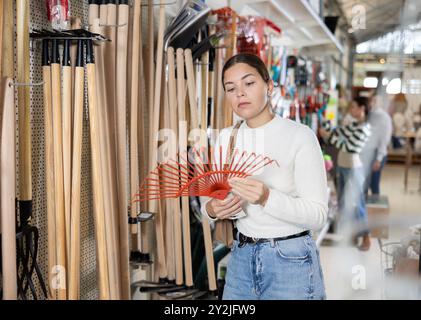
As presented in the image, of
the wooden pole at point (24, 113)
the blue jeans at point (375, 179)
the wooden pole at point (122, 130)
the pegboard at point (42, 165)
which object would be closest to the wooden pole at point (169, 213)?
the wooden pole at point (122, 130)

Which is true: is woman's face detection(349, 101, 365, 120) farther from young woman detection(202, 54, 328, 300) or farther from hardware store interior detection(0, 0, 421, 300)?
young woman detection(202, 54, 328, 300)

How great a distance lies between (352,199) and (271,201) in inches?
35.9

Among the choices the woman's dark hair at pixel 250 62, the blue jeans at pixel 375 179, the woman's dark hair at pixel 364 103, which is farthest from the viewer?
the blue jeans at pixel 375 179

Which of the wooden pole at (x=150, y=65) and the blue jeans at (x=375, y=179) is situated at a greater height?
the wooden pole at (x=150, y=65)

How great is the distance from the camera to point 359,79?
5.49 feet

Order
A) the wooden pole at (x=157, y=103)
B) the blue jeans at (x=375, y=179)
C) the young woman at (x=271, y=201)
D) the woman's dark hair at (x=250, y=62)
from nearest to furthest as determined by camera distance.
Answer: the young woman at (x=271, y=201) → the woman's dark hair at (x=250, y=62) → the wooden pole at (x=157, y=103) → the blue jeans at (x=375, y=179)

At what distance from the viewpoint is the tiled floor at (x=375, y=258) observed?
5.22ft

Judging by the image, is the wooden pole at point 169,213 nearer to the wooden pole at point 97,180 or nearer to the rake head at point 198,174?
the rake head at point 198,174

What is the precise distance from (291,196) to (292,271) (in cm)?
21

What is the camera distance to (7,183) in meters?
1.11

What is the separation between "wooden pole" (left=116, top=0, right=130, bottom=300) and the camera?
4.80ft

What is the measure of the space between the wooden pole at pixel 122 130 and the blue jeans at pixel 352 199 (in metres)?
0.81

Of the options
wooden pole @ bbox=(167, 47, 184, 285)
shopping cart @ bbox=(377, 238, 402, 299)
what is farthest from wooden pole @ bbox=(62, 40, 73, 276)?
shopping cart @ bbox=(377, 238, 402, 299)
